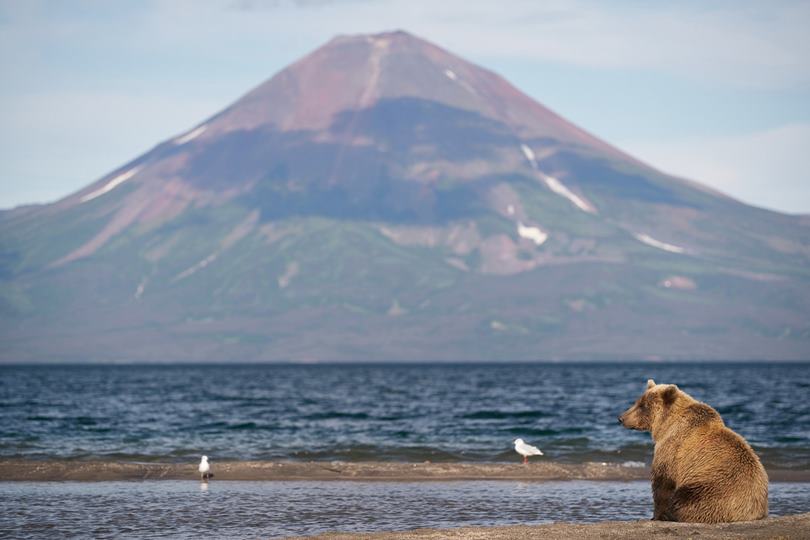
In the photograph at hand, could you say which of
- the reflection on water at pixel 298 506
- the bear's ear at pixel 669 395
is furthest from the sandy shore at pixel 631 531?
the reflection on water at pixel 298 506

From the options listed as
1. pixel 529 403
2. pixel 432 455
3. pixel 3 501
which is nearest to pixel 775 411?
pixel 529 403

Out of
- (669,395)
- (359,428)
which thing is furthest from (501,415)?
(669,395)

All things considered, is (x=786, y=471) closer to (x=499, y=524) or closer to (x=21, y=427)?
(x=499, y=524)

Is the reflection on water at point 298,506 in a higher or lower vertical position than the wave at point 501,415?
lower

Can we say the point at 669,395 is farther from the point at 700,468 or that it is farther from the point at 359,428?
the point at 359,428

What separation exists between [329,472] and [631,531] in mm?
12665

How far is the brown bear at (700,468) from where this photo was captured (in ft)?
54.3

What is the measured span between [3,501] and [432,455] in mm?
13436

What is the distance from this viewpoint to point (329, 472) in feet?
92.4

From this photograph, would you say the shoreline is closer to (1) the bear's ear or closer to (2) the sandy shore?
(1) the bear's ear

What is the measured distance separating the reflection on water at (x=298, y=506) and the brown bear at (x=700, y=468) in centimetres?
278

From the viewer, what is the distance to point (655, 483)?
57.9ft

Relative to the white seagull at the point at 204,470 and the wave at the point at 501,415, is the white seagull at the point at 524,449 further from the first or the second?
the wave at the point at 501,415

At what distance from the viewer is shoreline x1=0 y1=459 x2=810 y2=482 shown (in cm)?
2725
